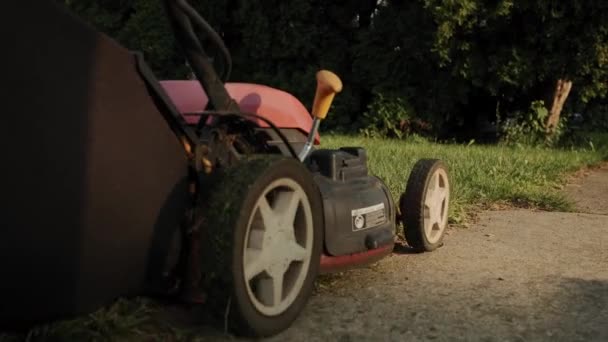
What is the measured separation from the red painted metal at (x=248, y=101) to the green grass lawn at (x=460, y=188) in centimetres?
70

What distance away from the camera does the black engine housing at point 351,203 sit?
8.68 ft

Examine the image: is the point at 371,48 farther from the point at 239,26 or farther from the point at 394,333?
the point at 394,333

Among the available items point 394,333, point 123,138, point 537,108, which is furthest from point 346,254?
point 537,108

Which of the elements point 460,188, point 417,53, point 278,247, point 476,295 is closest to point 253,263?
point 278,247

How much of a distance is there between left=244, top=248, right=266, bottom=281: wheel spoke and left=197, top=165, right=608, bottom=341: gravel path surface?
0.92 feet

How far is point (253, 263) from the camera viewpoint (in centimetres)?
215

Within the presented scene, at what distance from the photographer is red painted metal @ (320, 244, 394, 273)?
263cm

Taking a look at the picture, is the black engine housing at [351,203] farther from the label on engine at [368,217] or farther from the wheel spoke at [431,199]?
the wheel spoke at [431,199]

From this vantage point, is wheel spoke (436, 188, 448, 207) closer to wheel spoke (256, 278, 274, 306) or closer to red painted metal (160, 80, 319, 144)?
red painted metal (160, 80, 319, 144)

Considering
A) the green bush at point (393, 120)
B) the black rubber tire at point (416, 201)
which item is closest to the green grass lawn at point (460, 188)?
the black rubber tire at point (416, 201)

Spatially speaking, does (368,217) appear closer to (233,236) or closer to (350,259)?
(350,259)

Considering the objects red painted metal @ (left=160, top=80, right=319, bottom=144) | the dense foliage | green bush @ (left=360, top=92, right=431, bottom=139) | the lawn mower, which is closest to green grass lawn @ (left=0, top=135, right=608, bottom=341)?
the lawn mower

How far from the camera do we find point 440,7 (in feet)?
34.4

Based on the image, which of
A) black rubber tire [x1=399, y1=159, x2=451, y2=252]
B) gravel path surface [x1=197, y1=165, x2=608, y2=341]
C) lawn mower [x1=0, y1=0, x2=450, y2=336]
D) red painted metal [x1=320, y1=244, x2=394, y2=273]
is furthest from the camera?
black rubber tire [x1=399, y1=159, x2=451, y2=252]
